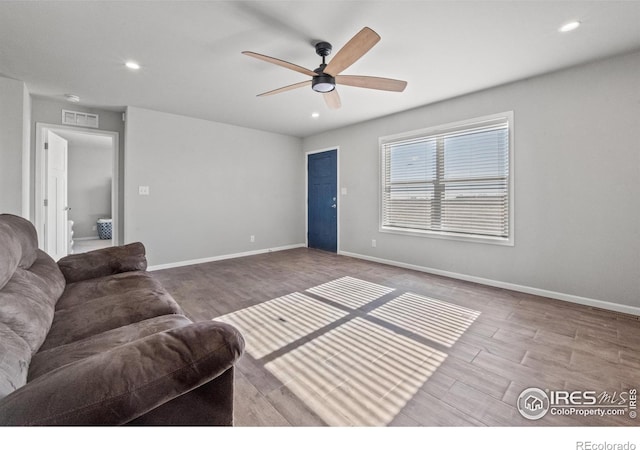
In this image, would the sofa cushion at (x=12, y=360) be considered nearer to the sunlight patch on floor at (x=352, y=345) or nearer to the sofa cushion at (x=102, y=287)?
the sofa cushion at (x=102, y=287)

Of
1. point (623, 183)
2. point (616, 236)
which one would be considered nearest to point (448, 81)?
point (623, 183)

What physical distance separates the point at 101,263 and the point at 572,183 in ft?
14.7

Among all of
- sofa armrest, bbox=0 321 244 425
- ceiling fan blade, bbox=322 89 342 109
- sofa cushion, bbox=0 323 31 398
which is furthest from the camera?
ceiling fan blade, bbox=322 89 342 109

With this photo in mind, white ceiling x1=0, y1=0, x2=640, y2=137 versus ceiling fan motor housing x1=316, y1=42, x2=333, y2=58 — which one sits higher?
white ceiling x1=0, y1=0, x2=640, y2=137

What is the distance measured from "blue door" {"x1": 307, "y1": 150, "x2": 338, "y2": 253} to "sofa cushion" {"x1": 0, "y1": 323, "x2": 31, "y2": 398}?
4664 mm

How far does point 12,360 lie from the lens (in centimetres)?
88

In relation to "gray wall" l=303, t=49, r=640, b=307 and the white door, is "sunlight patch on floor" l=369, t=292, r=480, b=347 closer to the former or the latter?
"gray wall" l=303, t=49, r=640, b=307

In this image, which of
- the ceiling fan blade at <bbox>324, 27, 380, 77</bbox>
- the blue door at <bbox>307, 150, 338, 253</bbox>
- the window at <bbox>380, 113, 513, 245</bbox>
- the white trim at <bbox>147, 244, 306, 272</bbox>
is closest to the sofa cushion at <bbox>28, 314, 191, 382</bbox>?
the ceiling fan blade at <bbox>324, 27, 380, 77</bbox>

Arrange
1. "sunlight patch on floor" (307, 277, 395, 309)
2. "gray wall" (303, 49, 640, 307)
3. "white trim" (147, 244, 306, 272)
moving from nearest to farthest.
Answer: "gray wall" (303, 49, 640, 307) < "sunlight patch on floor" (307, 277, 395, 309) < "white trim" (147, 244, 306, 272)

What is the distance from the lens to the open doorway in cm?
374

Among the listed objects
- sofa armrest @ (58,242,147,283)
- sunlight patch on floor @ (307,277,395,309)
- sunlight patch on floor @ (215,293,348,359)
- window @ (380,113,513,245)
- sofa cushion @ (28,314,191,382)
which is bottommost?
sunlight patch on floor @ (215,293,348,359)

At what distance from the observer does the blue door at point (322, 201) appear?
5.43 metres

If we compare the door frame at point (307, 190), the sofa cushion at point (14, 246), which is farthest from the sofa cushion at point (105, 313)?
the door frame at point (307, 190)
